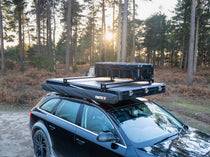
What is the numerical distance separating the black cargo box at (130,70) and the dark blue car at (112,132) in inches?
22.0

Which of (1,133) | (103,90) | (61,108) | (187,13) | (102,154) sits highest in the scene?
(187,13)

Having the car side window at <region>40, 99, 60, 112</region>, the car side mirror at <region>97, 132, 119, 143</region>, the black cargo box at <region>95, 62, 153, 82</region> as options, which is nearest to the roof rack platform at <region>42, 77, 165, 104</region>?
the black cargo box at <region>95, 62, 153, 82</region>

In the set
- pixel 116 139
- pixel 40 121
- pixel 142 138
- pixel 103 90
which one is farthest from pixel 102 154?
pixel 40 121

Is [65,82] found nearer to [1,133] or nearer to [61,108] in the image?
[61,108]

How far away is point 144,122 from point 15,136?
14.8 feet

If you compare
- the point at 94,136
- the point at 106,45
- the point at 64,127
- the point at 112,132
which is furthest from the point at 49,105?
the point at 106,45

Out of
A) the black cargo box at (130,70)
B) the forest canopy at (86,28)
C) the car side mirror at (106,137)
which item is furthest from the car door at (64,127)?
the forest canopy at (86,28)

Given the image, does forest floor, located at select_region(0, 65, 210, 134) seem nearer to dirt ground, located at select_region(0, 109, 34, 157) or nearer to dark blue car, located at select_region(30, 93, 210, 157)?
dirt ground, located at select_region(0, 109, 34, 157)

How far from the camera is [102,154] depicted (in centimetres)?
271

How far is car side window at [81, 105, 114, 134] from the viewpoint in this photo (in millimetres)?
2941

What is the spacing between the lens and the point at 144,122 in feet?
10.1

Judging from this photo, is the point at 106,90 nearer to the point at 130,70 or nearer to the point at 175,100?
the point at 130,70

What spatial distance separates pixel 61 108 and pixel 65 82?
59 centimetres

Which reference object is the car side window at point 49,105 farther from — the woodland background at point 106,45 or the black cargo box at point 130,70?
the woodland background at point 106,45
